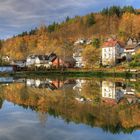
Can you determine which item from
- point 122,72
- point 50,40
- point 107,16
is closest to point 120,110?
point 122,72

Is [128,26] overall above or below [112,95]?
above

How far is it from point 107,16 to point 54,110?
407 feet

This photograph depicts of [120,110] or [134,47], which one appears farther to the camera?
[134,47]

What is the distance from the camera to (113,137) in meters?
11.2

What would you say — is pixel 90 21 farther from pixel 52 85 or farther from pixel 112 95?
pixel 112 95

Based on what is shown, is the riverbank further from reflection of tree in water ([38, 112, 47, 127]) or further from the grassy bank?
reflection of tree in water ([38, 112, 47, 127])

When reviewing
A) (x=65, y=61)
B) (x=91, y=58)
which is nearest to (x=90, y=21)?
(x=65, y=61)

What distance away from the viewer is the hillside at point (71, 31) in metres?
118

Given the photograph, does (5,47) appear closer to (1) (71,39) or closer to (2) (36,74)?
(1) (71,39)

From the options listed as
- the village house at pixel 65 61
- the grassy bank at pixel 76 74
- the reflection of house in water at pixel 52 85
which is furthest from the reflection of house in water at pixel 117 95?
the village house at pixel 65 61

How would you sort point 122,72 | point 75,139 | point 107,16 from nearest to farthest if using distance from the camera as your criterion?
point 75,139, point 122,72, point 107,16

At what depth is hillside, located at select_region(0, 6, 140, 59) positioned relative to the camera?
389 ft

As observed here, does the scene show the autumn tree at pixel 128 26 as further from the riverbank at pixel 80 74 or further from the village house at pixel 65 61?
the riverbank at pixel 80 74

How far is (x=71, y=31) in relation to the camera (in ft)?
480
